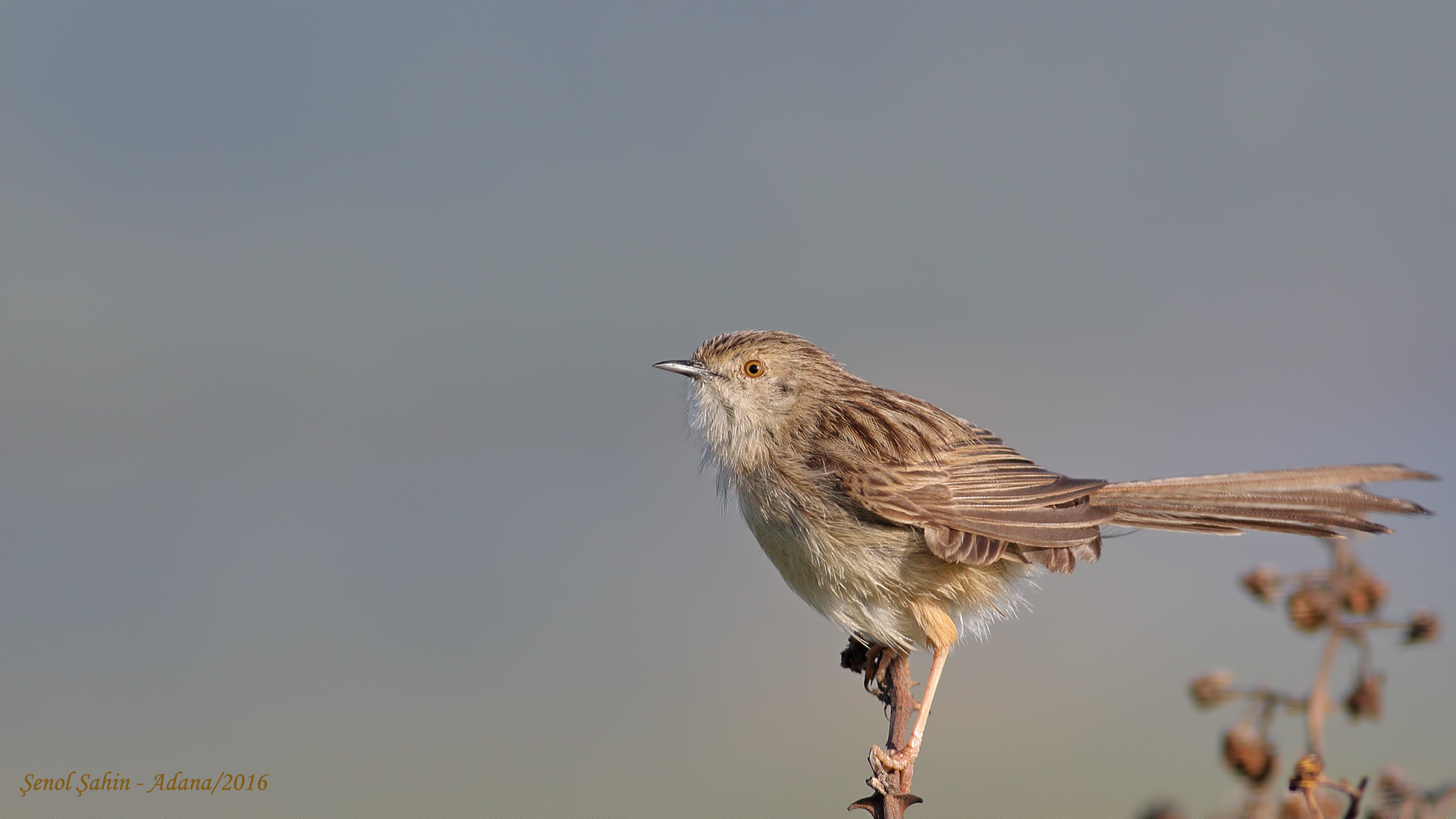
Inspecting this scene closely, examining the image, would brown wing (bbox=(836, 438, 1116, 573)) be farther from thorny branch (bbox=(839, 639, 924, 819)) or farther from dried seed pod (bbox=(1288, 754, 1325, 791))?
dried seed pod (bbox=(1288, 754, 1325, 791))

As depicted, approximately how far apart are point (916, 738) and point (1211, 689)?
1.90 metres

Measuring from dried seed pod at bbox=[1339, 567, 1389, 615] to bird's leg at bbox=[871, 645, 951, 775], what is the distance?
159 cm

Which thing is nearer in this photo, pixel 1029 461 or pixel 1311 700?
pixel 1311 700

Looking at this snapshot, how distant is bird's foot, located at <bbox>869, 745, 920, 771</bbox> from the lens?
365cm

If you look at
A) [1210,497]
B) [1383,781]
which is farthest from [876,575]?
[1383,781]

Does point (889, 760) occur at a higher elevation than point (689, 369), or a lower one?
lower

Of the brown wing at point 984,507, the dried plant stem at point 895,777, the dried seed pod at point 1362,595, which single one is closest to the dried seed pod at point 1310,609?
the dried seed pod at point 1362,595

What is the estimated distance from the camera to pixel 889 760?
3.69m

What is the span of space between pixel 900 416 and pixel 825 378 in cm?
43

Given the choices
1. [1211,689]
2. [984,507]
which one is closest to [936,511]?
[984,507]

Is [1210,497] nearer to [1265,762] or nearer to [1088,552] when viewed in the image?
[1088,552]

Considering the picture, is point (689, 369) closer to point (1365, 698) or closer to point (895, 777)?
point (895, 777)

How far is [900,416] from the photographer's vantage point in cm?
458

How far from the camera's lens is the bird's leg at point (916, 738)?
145 inches
